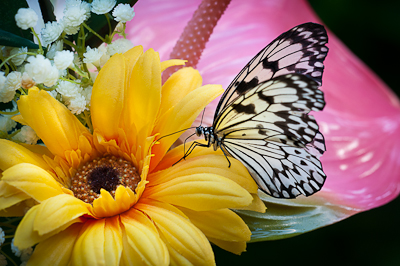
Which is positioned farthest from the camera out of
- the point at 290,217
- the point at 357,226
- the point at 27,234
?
the point at 357,226

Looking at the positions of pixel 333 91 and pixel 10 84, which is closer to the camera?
pixel 10 84

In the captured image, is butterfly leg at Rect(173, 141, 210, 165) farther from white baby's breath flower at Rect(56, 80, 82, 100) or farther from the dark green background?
the dark green background

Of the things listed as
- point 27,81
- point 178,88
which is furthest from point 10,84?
point 178,88

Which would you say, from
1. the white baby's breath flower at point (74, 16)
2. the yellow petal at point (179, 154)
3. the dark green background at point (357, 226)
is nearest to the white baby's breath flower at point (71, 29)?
the white baby's breath flower at point (74, 16)

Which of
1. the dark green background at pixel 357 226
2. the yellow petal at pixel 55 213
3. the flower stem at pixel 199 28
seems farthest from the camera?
the dark green background at pixel 357 226

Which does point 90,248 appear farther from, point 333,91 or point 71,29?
point 333,91

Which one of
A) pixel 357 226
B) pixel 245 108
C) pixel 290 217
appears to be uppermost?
pixel 245 108

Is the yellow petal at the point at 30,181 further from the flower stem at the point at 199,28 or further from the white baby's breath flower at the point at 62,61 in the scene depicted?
the flower stem at the point at 199,28

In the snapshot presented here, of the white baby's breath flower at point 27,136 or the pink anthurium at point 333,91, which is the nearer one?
the white baby's breath flower at point 27,136
